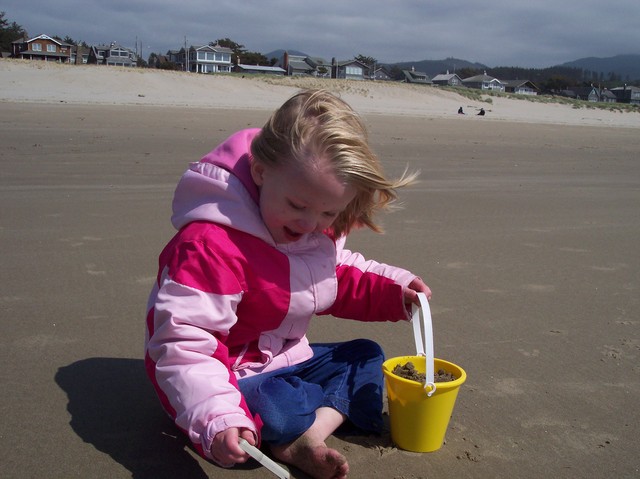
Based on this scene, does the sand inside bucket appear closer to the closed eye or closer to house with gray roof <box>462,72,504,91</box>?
the closed eye

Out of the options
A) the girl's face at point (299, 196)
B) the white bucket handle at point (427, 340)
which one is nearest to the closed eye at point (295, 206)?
the girl's face at point (299, 196)

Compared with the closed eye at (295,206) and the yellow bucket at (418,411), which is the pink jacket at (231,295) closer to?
the closed eye at (295,206)

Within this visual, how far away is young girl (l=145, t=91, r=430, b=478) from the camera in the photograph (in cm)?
172

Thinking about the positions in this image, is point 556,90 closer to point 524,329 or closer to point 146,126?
point 146,126

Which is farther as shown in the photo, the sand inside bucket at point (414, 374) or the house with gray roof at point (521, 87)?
the house with gray roof at point (521, 87)

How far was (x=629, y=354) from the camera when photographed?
2795mm

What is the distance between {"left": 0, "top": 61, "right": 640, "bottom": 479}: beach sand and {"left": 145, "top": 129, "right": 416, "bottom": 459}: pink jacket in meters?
0.32

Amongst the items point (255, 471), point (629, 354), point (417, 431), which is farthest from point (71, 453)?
point (629, 354)

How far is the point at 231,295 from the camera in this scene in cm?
185

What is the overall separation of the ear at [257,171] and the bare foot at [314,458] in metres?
0.74

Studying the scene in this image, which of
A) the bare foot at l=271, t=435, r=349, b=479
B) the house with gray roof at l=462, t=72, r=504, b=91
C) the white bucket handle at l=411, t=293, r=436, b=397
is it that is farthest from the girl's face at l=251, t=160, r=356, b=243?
the house with gray roof at l=462, t=72, r=504, b=91

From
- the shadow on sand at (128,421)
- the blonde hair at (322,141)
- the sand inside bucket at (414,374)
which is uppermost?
the blonde hair at (322,141)

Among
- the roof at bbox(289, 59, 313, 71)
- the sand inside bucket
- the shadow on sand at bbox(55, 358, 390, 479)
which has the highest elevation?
the roof at bbox(289, 59, 313, 71)

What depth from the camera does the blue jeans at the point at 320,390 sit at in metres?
1.91
